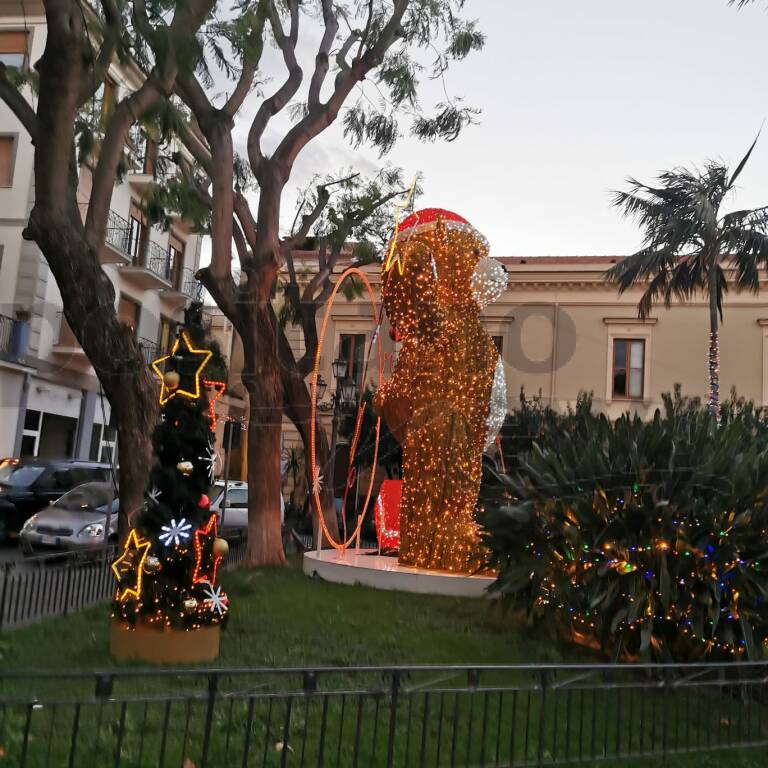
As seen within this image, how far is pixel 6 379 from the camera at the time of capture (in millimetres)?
22234

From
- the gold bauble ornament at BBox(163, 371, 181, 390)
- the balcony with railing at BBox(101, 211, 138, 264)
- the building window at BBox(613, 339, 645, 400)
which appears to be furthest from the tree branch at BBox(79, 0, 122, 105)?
the building window at BBox(613, 339, 645, 400)

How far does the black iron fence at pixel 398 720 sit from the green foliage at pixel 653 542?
71cm

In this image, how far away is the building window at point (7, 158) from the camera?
22.7 meters

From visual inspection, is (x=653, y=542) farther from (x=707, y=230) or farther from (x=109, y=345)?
(x=707, y=230)

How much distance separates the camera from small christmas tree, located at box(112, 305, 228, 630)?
703cm

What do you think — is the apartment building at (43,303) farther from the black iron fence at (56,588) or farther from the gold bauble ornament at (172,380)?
the gold bauble ornament at (172,380)

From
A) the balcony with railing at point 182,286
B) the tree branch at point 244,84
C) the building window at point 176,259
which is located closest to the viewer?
the tree branch at point 244,84

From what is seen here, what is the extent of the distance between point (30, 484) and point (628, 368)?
19.5 metres

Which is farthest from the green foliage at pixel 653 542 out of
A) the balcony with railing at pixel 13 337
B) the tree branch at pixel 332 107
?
the balcony with railing at pixel 13 337

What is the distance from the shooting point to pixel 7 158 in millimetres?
22891

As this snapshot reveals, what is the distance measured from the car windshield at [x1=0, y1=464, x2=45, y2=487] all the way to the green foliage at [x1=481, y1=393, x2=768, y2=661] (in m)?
11.7

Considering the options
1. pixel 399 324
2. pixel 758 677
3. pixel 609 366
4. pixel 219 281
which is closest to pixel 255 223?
pixel 219 281

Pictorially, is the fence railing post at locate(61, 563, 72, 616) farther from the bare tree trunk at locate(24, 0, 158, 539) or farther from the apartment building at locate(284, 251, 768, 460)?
the apartment building at locate(284, 251, 768, 460)

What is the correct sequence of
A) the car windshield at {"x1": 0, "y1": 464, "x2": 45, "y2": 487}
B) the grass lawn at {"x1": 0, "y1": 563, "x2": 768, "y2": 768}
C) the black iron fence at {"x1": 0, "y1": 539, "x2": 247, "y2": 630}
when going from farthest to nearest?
1. the car windshield at {"x1": 0, "y1": 464, "x2": 45, "y2": 487}
2. the black iron fence at {"x1": 0, "y1": 539, "x2": 247, "y2": 630}
3. the grass lawn at {"x1": 0, "y1": 563, "x2": 768, "y2": 768}
